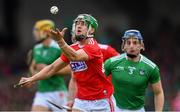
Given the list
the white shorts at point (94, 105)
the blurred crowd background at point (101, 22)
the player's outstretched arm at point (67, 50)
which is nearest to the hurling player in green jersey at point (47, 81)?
the white shorts at point (94, 105)

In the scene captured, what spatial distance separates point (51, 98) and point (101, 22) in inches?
305

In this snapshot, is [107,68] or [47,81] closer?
[107,68]

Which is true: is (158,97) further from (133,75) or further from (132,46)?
(132,46)

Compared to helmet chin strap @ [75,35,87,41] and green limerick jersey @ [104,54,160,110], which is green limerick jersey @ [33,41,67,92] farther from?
helmet chin strap @ [75,35,87,41]

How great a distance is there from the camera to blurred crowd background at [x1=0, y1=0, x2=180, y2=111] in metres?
20.4

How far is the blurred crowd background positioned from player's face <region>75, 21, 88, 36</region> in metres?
10.3

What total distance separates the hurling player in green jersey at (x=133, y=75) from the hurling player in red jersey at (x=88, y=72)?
1.11 feet

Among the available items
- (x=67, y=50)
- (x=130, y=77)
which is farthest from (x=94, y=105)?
(x=67, y=50)

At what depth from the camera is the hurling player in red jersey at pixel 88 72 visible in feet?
31.8

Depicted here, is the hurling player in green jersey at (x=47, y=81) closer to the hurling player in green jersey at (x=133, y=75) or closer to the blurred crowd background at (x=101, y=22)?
the hurling player in green jersey at (x=133, y=75)

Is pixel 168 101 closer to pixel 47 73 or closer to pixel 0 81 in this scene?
pixel 0 81

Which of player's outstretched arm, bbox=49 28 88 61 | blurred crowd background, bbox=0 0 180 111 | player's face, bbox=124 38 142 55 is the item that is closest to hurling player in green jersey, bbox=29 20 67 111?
player's face, bbox=124 38 142 55

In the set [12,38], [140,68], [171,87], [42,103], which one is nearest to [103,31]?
[12,38]

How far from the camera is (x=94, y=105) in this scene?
996 cm
